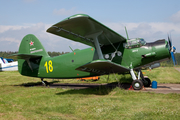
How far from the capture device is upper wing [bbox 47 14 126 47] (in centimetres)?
611

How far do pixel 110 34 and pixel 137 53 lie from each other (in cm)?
197

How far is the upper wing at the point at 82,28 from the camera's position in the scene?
6112 mm

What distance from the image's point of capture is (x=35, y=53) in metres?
12.1

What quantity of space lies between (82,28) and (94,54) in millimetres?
2847

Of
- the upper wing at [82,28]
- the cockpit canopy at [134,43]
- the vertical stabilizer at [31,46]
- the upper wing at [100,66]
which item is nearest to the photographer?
the upper wing at [82,28]

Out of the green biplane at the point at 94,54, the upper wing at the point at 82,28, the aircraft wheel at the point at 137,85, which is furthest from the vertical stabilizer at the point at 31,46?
the aircraft wheel at the point at 137,85

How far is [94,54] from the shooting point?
32.0 feet

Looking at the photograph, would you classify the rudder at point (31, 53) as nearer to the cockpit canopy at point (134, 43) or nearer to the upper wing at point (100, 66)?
the upper wing at point (100, 66)

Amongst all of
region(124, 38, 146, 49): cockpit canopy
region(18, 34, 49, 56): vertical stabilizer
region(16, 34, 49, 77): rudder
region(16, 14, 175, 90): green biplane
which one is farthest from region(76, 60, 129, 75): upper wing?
region(18, 34, 49, 56): vertical stabilizer

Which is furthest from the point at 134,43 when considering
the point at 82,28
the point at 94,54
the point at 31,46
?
the point at 31,46

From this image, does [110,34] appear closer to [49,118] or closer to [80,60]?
[80,60]

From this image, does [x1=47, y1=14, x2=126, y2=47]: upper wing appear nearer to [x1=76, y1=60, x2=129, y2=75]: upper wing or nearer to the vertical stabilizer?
[x1=76, y1=60, x2=129, y2=75]: upper wing

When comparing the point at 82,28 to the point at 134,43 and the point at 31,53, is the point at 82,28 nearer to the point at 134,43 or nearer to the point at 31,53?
the point at 134,43

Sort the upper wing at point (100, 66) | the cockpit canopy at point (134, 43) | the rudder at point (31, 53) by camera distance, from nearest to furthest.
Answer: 1. the upper wing at point (100, 66)
2. the cockpit canopy at point (134, 43)
3. the rudder at point (31, 53)
